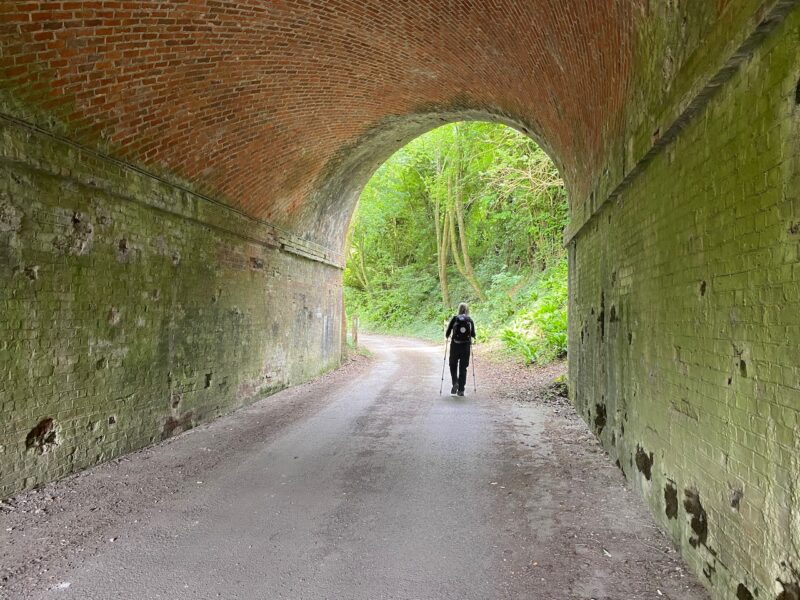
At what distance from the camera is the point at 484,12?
6.27m

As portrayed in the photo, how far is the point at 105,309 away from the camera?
5734 millimetres

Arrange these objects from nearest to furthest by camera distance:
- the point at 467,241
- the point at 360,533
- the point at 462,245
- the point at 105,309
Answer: the point at 360,533 < the point at 105,309 < the point at 462,245 < the point at 467,241

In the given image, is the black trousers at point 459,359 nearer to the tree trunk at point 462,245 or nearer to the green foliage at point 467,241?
the green foliage at point 467,241

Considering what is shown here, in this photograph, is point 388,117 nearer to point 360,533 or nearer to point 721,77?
point 721,77

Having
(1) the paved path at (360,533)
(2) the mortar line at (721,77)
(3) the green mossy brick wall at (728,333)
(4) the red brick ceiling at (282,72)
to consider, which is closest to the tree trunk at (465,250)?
(4) the red brick ceiling at (282,72)

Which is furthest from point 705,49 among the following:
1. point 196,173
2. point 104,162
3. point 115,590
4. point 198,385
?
point 198,385

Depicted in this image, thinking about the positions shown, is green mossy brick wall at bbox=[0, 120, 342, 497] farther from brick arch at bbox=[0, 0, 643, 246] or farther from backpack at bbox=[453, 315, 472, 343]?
backpack at bbox=[453, 315, 472, 343]

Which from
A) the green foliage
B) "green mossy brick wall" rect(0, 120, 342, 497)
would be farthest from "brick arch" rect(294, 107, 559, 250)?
the green foliage

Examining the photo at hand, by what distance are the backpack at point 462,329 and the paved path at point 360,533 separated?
376 centimetres

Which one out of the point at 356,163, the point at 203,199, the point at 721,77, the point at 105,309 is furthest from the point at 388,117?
the point at 721,77

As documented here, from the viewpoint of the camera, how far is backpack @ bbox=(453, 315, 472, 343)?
10344 millimetres

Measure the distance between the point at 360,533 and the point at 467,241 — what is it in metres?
26.0

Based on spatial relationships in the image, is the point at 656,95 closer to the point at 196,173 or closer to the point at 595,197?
the point at 595,197

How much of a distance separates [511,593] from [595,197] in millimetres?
5181
